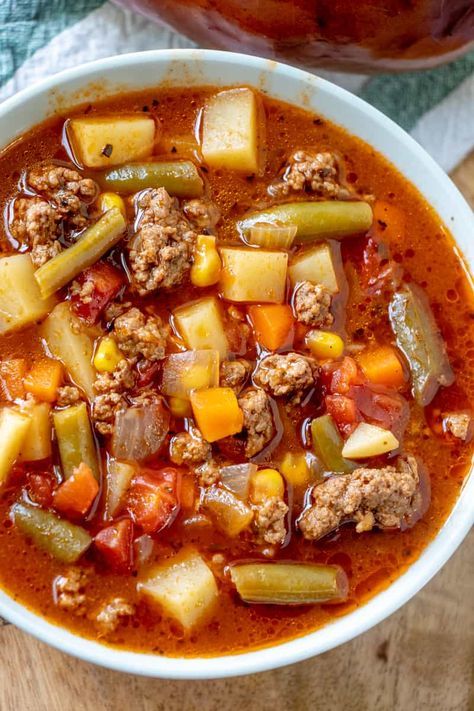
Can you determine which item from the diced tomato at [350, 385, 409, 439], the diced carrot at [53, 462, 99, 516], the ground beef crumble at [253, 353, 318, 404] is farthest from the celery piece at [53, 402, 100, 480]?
the diced tomato at [350, 385, 409, 439]

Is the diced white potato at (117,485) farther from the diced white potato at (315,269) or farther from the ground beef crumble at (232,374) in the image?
the diced white potato at (315,269)

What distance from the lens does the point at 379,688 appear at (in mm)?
4543

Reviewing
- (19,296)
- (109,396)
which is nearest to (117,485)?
(109,396)

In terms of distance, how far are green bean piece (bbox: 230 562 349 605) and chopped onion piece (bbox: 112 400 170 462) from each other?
629 millimetres

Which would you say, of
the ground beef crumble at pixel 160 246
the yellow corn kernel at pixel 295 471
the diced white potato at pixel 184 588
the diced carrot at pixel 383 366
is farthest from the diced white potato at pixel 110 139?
the diced white potato at pixel 184 588

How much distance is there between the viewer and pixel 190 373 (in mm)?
3910

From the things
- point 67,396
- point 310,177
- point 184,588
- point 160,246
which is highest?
point 310,177

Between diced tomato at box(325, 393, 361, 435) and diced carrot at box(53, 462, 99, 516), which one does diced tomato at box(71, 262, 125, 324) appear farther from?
diced tomato at box(325, 393, 361, 435)

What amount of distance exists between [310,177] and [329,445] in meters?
1.17

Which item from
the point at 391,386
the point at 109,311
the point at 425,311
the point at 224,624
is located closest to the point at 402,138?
the point at 425,311

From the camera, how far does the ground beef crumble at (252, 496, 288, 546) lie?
385cm

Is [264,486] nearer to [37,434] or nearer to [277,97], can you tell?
[37,434]

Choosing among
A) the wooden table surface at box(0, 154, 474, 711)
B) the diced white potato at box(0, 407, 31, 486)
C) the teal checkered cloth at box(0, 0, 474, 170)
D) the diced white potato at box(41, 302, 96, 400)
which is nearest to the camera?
the diced white potato at box(0, 407, 31, 486)

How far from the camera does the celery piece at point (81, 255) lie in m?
3.82
